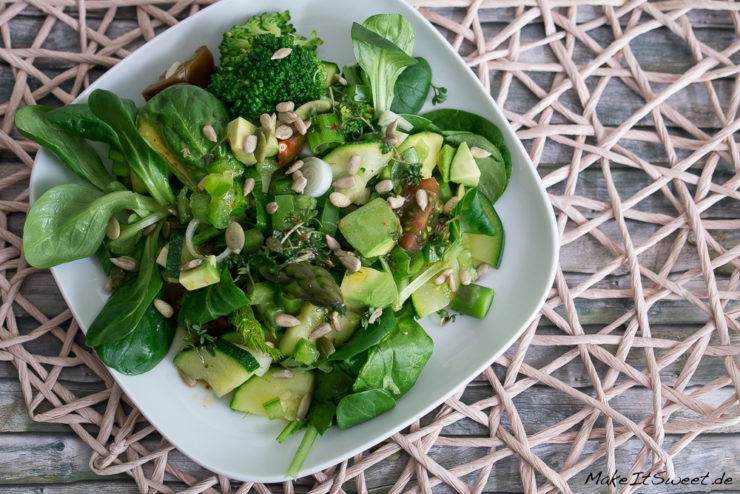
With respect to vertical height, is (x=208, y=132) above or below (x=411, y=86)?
above

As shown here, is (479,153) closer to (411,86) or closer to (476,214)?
(476,214)

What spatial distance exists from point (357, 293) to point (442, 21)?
1.35 metres

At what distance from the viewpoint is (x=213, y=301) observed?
6.67 feet

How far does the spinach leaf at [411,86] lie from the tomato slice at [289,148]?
1.60 feet

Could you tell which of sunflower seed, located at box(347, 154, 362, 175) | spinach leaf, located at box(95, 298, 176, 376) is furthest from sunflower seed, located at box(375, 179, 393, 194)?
spinach leaf, located at box(95, 298, 176, 376)

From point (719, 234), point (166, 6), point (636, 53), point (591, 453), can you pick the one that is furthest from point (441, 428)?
point (166, 6)

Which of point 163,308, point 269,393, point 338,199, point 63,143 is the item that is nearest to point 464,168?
point 338,199

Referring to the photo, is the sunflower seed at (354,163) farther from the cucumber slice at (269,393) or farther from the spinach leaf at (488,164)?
the cucumber slice at (269,393)

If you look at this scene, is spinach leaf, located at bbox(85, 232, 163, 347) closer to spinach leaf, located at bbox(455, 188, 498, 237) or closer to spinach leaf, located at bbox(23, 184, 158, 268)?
spinach leaf, located at bbox(23, 184, 158, 268)

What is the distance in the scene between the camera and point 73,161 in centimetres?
210

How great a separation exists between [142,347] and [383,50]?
1.51 meters

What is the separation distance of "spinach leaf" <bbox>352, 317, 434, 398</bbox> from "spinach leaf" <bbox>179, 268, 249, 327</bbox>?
56 centimetres

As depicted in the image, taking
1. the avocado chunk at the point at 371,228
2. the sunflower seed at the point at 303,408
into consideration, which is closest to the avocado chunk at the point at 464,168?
Result: the avocado chunk at the point at 371,228

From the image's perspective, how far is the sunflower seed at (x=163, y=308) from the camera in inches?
85.3
